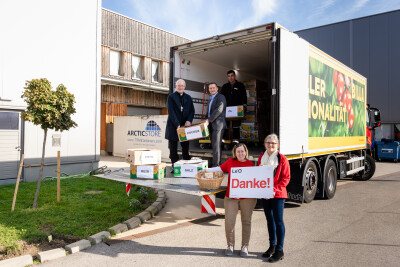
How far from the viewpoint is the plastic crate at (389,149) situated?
1923 cm

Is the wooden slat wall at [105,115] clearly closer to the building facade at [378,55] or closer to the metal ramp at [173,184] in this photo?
the metal ramp at [173,184]

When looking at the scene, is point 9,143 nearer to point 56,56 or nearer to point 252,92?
point 56,56

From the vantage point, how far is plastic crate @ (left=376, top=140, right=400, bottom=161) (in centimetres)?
1923

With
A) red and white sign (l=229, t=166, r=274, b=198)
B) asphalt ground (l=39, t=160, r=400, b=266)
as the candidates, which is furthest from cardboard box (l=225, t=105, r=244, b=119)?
red and white sign (l=229, t=166, r=274, b=198)

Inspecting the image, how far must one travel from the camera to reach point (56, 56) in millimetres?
10023

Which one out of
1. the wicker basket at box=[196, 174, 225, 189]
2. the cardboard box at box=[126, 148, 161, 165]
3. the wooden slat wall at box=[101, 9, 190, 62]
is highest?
the wooden slat wall at box=[101, 9, 190, 62]

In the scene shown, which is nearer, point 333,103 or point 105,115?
point 333,103

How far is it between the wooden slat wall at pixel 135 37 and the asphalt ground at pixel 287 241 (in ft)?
47.9

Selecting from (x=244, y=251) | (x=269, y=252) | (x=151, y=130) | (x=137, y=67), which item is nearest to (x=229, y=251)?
(x=244, y=251)

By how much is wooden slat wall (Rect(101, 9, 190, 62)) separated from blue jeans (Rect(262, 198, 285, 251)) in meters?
16.9

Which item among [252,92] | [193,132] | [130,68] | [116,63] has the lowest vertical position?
[193,132]

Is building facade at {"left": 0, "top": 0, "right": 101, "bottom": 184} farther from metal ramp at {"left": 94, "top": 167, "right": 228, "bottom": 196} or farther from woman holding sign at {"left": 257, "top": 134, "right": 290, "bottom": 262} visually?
woman holding sign at {"left": 257, "top": 134, "right": 290, "bottom": 262}

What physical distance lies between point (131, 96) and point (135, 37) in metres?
3.67

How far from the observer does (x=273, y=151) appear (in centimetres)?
432
